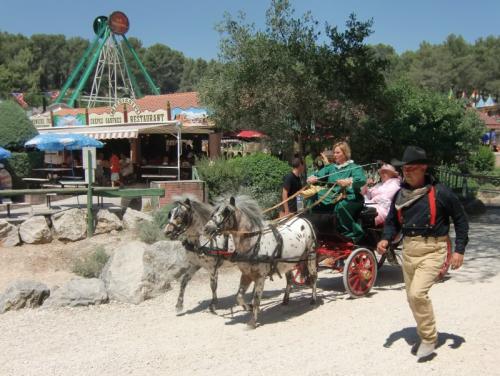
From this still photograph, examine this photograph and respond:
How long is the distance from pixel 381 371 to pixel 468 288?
11.3ft

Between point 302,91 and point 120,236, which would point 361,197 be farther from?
point 120,236

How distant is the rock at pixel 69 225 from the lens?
518 inches

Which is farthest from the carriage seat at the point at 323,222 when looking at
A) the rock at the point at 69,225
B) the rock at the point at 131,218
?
the rock at the point at 69,225

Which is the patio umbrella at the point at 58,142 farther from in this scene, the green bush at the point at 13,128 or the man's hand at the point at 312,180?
the man's hand at the point at 312,180

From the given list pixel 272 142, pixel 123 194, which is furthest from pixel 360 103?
pixel 123 194

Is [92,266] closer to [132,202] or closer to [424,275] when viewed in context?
[132,202]

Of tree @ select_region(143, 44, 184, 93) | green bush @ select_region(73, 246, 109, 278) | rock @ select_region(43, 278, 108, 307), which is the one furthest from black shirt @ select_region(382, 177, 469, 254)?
tree @ select_region(143, 44, 184, 93)

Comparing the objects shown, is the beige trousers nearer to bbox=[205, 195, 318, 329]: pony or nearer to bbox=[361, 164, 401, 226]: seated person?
bbox=[205, 195, 318, 329]: pony

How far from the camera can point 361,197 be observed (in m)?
7.29

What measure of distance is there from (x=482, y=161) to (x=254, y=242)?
1155 inches

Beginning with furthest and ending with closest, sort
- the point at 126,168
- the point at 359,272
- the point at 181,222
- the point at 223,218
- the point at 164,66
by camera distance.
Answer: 1. the point at 164,66
2. the point at 126,168
3. the point at 359,272
4. the point at 181,222
5. the point at 223,218

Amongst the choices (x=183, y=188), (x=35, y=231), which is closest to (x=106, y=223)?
(x=35, y=231)

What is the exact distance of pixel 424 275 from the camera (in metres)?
4.68

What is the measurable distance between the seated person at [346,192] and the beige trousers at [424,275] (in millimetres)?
2320
